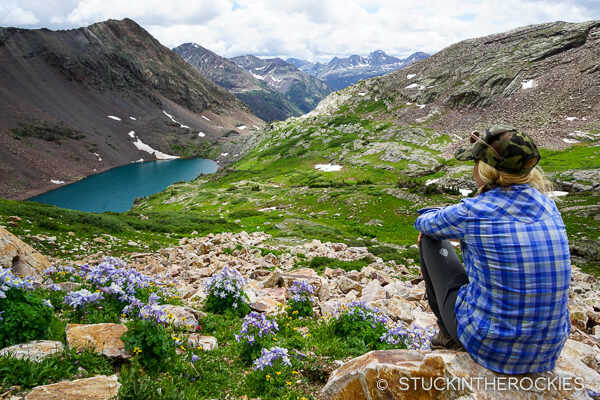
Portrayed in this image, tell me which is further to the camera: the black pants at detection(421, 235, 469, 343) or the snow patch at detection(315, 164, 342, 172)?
the snow patch at detection(315, 164, 342, 172)

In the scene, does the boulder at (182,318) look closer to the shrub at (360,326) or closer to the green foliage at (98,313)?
the green foliage at (98,313)

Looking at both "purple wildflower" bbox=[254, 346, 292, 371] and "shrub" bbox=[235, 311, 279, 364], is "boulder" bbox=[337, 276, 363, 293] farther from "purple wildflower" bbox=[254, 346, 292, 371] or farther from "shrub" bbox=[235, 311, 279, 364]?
"purple wildflower" bbox=[254, 346, 292, 371]

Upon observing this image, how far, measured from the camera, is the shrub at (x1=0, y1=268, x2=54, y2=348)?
489 centimetres

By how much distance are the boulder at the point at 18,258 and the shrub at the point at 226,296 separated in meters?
6.87

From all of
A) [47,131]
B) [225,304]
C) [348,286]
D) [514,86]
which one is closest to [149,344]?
[225,304]

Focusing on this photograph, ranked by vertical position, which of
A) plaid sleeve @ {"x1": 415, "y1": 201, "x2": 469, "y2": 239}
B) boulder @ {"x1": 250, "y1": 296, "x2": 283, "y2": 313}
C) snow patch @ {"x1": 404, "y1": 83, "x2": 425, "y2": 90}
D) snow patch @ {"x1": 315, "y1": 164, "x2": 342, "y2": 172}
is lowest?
boulder @ {"x1": 250, "y1": 296, "x2": 283, "y2": 313}

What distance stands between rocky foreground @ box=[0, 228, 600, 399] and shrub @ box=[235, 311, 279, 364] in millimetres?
938

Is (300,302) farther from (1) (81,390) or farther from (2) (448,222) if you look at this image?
(2) (448,222)

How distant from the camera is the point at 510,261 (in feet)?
10.9

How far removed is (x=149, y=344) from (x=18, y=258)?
9.95 meters

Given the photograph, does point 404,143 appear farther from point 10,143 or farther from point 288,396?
point 10,143

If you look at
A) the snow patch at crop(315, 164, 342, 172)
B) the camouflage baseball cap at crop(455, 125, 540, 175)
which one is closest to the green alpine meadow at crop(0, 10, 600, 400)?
the camouflage baseball cap at crop(455, 125, 540, 175)

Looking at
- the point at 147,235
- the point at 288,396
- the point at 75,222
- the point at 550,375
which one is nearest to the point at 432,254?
the point at 550,375

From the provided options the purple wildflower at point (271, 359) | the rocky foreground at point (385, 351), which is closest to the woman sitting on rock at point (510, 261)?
the rocky foreground at point (385, 351)
